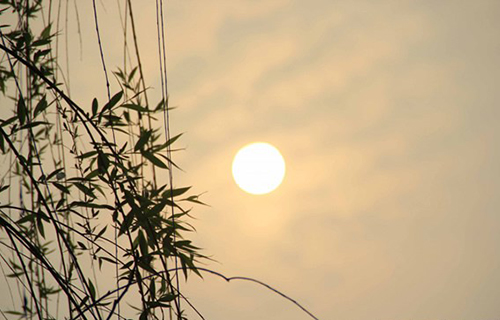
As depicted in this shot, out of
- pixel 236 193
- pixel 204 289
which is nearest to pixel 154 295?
pixel 204 289

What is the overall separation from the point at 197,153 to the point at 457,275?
3772mm

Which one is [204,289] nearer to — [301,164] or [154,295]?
[301,164]

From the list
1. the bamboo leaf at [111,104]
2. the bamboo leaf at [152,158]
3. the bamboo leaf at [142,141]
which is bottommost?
the bamboo leaf at [152,158]

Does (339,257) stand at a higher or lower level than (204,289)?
higher

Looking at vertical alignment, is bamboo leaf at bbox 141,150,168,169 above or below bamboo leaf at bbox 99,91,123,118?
below

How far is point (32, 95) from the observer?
1398 millimetres

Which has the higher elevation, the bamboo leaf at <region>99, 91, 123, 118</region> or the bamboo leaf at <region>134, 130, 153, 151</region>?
the bamboo leaf at <region>99, 91, 123, 118</region>

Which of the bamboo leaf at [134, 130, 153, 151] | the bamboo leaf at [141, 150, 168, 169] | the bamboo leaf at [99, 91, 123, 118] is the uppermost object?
the bamboo leaf at [99, 91, 123, 118]

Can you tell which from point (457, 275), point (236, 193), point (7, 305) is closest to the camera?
point (7, 305)

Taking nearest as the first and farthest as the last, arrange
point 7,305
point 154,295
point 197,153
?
point 154,295
point 7,305
point 197,153

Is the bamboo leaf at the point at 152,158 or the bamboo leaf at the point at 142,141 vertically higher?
the bamboo leaf at the point at 142,141

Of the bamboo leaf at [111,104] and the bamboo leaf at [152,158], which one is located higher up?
the bamboo leaf at [111,104]

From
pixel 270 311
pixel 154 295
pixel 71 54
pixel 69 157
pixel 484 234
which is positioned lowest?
pixel 154 295

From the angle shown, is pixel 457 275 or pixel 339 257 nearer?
pixel 339 257
